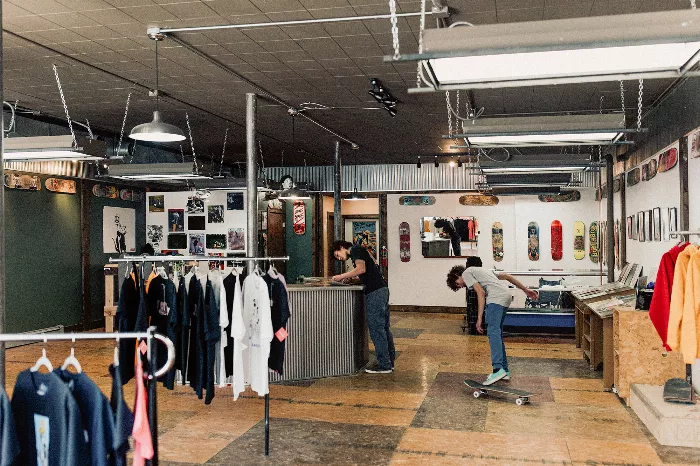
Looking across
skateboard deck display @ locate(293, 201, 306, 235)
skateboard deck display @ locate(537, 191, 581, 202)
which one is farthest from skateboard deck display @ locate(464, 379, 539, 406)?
skateboard deck display @ locate(293, 201, 306, 235)

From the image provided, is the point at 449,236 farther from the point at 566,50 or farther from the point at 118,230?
the point at 566,50

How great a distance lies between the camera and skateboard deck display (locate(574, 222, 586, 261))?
14984 mm

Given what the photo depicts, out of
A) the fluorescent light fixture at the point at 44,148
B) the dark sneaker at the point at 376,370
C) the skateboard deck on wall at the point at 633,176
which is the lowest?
the dark sneaker at the point at 376,370

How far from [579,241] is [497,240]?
181cm

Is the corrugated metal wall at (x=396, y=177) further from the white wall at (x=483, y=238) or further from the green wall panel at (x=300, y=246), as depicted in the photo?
the green wall panel at (x=300, y=246)

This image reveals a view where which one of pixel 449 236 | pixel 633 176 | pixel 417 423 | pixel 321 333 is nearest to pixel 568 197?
pixel 449 236

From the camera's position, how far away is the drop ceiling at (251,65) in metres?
5.59

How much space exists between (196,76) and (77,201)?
226 inches

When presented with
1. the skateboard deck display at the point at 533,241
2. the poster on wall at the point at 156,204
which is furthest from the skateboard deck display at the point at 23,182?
the skateboard deck display at the point at 533,241

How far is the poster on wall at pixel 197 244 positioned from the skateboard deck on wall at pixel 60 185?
2722 millimetres

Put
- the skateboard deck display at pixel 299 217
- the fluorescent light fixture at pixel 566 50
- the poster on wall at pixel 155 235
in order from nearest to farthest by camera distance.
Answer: the fluorescent light fixture at pixel 566 50, the poster on wall at pixel 155 235, the skateboard deck display at pixel 299 217

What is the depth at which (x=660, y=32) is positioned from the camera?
2863mm

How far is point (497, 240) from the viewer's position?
15.5m

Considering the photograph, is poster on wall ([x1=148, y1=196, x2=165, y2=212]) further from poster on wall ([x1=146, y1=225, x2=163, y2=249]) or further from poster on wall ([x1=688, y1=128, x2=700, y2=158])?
poster on wall ([x1=688, y1=128, x2=700, y2=158])
